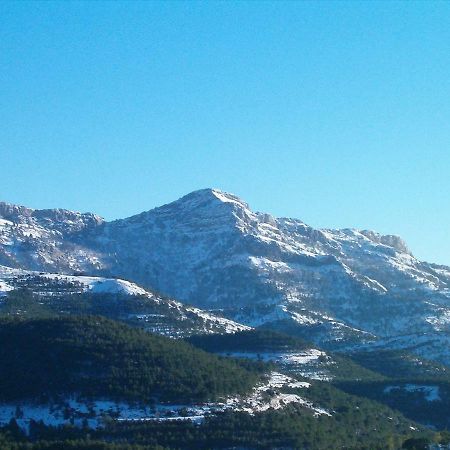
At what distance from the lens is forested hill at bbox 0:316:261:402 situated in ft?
557

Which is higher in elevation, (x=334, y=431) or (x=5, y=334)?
(x=5, y=334)

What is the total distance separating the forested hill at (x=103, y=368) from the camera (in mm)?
169875

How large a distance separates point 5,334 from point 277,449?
69834 mm

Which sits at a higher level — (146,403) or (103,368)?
(103,368)

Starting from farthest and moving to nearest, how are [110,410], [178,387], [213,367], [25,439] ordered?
[213,367] → [178,387] → [110,410] → [25,439]

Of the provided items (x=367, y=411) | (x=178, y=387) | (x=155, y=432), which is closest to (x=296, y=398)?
(x=367, y=411)

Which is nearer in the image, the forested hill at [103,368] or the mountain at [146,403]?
the mountain at [146,403]

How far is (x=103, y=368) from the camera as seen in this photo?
177625 mm

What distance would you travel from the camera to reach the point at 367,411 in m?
198

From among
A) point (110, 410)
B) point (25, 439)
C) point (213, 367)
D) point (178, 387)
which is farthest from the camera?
point (213, 367)

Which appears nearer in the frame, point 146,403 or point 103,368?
point 146,403

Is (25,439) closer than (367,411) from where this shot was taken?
Yes

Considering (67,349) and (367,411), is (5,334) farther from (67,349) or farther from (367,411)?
(367,411)

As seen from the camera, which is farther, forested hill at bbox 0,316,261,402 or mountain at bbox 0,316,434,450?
forested hill at bbox 0,316,261,402
